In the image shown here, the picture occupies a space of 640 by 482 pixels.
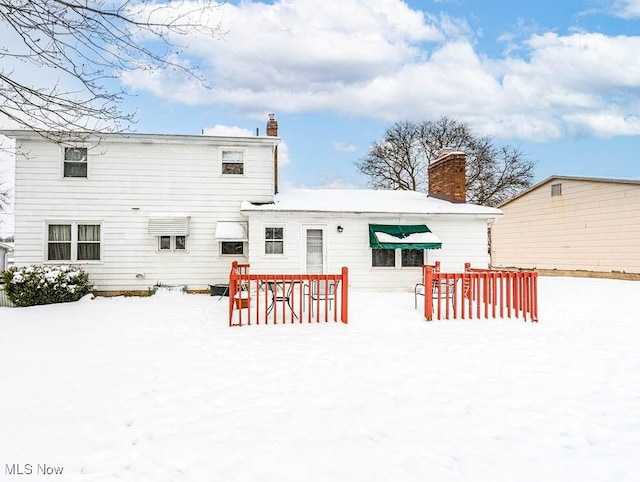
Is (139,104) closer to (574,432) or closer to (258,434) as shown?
(258,434)

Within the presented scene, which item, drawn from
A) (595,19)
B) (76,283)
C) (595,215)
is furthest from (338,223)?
(595,19)

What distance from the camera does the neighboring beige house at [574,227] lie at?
15.8 metres

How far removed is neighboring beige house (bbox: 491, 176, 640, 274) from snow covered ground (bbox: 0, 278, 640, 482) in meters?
10.5

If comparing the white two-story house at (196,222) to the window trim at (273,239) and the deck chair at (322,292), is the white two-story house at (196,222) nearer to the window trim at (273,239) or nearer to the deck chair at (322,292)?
the window trim at (273,239)

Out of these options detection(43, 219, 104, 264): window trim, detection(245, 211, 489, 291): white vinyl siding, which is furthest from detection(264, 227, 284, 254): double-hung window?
detection(43, 219, 104, 264): window trim

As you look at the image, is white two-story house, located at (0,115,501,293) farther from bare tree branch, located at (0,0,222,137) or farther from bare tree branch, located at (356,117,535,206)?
bare tree branch, located at (356,117,535,206)

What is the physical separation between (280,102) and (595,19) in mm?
13062

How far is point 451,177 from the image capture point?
15.2m

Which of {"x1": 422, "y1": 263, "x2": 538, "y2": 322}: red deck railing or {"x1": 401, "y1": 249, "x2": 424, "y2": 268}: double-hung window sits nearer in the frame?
{"x1": 422, "y1": 263, "x2": 538, "y2": 322}: red deck railing

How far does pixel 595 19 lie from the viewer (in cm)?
1585

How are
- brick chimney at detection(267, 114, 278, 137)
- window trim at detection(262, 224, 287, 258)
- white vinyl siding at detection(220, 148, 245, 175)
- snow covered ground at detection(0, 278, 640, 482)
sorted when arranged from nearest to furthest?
1. snow covered ground at detection(0, 278, 640, 482)
2. window trim at detection(262, 224, 287, 258)
3. white vinyl siding at detection(220, 148, 245, 175)
4. brick chimney at detection(267, 114, 278, 137)

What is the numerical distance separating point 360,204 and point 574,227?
10.8 metres

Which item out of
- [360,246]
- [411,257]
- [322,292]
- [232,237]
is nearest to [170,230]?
[232,237]

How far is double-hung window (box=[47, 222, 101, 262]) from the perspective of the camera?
1277 centimetres
